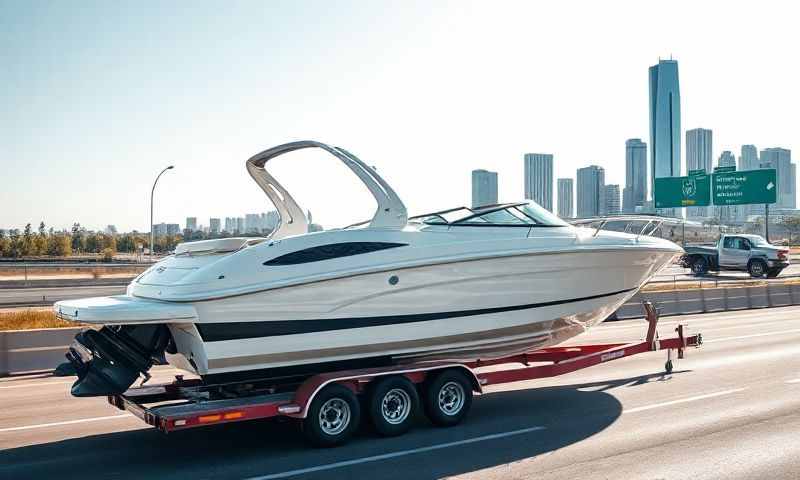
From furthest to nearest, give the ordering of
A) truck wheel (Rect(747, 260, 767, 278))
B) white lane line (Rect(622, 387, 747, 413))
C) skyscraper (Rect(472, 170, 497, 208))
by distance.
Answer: truck wheel (Rect(747, 260, 767, 278)) → skyscraper (Rect(472, 170, 497, 208)) → white lane line (Rect(622, 387, 747, 413))

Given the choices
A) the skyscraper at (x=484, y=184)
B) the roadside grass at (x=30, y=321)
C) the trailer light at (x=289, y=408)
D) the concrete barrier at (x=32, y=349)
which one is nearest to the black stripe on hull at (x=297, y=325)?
the trailer light at (x=289, y=408)

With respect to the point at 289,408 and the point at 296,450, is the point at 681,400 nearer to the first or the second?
the point at 296,450

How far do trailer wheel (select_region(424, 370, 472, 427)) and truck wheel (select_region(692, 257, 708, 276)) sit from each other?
34.2m

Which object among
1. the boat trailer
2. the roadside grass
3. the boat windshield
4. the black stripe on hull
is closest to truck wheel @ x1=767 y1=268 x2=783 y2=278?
the boat windshield

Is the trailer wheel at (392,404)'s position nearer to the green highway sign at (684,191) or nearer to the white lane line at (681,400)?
the white lane line at (681,400)

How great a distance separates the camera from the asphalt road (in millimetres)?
7328

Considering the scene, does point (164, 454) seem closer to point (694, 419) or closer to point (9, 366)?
point (694, 419)

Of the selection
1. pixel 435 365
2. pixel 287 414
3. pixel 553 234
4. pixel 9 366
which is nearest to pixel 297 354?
pixel 287 414

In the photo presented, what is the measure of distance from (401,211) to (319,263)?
4.91ft

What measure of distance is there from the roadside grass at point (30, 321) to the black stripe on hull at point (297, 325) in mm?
9111

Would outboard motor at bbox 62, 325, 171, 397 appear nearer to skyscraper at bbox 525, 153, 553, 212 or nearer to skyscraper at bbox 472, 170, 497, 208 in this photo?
skyscraper at bbox 472, 170, 497, 208

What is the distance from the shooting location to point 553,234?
32.4 feet

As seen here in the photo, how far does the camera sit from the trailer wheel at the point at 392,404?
27.9 ft

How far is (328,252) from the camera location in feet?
28.2
